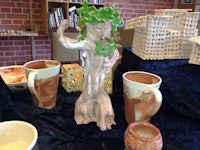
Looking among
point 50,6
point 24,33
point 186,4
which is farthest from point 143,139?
point 186,4

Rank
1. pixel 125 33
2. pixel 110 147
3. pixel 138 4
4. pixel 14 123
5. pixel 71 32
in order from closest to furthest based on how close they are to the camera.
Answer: pixel 14 123
pixel 110 147
pixel 125 33
pixel 71 32
pixel 138 4

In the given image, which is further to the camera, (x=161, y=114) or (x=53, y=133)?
(x=161, y=114)

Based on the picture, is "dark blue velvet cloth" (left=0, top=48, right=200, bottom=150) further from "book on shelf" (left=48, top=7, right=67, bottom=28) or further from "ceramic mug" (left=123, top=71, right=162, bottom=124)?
"book on shelf" (left=48, top=7, right=67, bottom=28)

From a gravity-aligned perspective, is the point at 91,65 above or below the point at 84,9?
below

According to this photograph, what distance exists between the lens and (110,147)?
1.73 feet

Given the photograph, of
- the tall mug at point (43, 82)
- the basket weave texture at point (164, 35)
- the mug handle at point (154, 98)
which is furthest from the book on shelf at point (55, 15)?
the mug handle at point (154, 98)

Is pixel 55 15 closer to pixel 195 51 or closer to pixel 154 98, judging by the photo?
pixel 195 51

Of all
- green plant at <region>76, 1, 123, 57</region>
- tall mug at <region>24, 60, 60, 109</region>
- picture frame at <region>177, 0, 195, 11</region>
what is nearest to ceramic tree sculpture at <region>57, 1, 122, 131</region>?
green plant at <region>76, 1, 123, 57</region>

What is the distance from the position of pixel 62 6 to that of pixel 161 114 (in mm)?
1545

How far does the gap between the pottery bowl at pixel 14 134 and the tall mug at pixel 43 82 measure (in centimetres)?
15

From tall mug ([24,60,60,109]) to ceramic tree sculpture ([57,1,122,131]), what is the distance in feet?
0.36

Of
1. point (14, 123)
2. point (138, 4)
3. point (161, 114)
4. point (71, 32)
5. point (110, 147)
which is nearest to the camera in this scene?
point (14, 123)

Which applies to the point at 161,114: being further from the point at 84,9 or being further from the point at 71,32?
the point at 71,32

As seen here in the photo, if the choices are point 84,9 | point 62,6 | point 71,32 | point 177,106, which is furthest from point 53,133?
point 62,6
